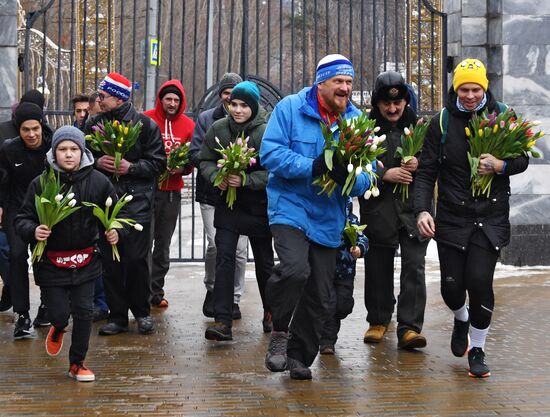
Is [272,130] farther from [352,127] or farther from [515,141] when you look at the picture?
[515,141]

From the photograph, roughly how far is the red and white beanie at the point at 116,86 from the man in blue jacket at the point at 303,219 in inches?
86.7

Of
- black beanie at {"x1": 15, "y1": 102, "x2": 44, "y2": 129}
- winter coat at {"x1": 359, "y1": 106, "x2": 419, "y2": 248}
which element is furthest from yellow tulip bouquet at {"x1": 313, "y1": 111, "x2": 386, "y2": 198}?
black beanie at {"x1": 15, "y1": 102, "x2": 44, "y2": 129}

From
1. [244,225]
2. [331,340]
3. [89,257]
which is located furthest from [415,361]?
[89,257]

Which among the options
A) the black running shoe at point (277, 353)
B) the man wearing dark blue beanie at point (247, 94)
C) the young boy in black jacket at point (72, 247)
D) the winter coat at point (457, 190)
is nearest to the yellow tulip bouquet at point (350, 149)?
the winter coat at point (457, 190)

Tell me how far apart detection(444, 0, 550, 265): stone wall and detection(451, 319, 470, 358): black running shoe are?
5973 mm

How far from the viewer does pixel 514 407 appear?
5980mm

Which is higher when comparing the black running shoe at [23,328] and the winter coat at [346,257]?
the winter coat at [346,257]

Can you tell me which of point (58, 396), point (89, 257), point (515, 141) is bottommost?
point (58, 396)

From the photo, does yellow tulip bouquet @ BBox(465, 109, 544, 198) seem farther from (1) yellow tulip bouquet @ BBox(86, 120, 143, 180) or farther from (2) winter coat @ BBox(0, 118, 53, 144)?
(2) winter coat @ BBox(0, 118, 53, 144)

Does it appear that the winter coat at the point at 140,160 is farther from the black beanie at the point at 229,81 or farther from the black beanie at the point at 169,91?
the black beanie at the point at 169,91

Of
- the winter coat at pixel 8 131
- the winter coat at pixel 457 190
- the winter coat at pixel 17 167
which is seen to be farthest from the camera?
the winter coat at pixel 8 131

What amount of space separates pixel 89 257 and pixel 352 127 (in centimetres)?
180

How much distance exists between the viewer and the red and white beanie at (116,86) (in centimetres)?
859

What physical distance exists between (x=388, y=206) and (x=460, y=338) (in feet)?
4.02
